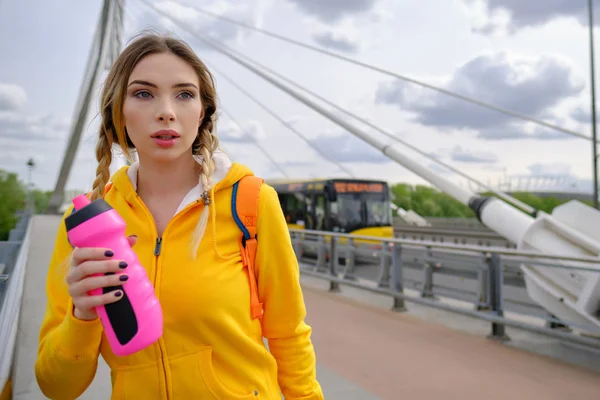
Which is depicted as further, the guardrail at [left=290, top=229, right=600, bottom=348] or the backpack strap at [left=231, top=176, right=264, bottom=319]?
the guardrail at [left=290, top=229, right=600, bottom=348]

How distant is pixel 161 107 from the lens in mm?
1424

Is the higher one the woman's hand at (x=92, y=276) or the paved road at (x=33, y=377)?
the woman's hand at (x=92, y=276)

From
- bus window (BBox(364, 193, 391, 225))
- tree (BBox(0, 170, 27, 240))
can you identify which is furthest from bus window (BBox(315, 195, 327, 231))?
tree (BBox(0, 170, 27, 240))

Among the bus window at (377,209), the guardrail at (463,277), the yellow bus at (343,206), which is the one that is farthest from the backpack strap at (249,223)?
the bus window at (377,209)

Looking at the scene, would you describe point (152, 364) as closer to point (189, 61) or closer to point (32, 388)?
point (189, 61)

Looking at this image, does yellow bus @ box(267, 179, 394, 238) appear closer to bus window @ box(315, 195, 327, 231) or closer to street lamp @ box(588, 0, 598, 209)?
bus window @ box(315, 195, 327, 231)

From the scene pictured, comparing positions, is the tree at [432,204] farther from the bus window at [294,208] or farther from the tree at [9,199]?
the bus window at [294,208]

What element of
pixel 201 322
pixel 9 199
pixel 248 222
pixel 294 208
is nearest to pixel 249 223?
pixel 248 222

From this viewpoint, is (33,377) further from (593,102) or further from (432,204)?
(432,204)

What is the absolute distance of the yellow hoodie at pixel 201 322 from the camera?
1399 mm

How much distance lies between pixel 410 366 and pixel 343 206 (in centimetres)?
1124

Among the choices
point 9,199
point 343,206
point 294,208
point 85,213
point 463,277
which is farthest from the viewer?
point 9,199

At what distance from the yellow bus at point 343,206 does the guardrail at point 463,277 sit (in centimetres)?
637

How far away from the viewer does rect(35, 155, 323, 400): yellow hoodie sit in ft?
4.59
